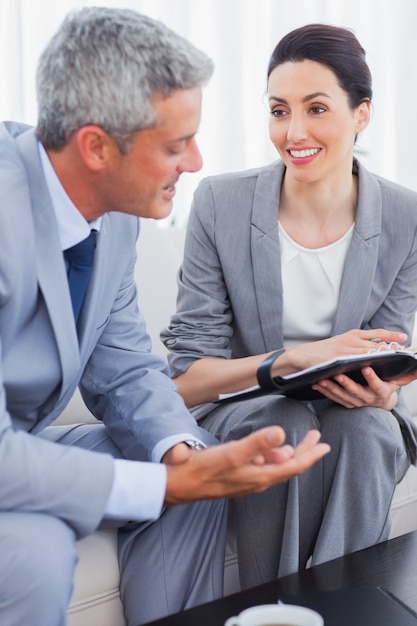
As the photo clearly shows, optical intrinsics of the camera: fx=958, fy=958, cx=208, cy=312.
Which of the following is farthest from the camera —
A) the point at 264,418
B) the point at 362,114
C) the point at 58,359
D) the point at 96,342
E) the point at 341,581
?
the point at 362,114

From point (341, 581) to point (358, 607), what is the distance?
0.10m

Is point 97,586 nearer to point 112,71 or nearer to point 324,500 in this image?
point 324,500

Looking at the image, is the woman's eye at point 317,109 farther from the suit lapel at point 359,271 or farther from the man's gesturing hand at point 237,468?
the man's gesturing hand at point 237,468

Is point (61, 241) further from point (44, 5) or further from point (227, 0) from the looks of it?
point (227, 0)

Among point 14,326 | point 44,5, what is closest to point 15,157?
point 14,326

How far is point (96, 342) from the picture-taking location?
69.1 inches

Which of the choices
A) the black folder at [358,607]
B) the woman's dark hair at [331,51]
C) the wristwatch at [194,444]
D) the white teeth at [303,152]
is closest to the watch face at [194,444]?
the wristwatch at [194,444]

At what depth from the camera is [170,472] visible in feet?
4.66

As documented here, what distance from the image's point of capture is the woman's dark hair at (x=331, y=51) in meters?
2.02

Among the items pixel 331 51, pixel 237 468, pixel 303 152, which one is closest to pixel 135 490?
pixel 237 468

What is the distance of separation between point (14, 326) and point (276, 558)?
717 millimetres

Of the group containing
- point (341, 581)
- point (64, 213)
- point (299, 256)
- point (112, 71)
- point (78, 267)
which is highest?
point (112, 71)

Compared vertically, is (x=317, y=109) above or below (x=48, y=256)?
above

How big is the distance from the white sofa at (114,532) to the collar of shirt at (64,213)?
53cm
